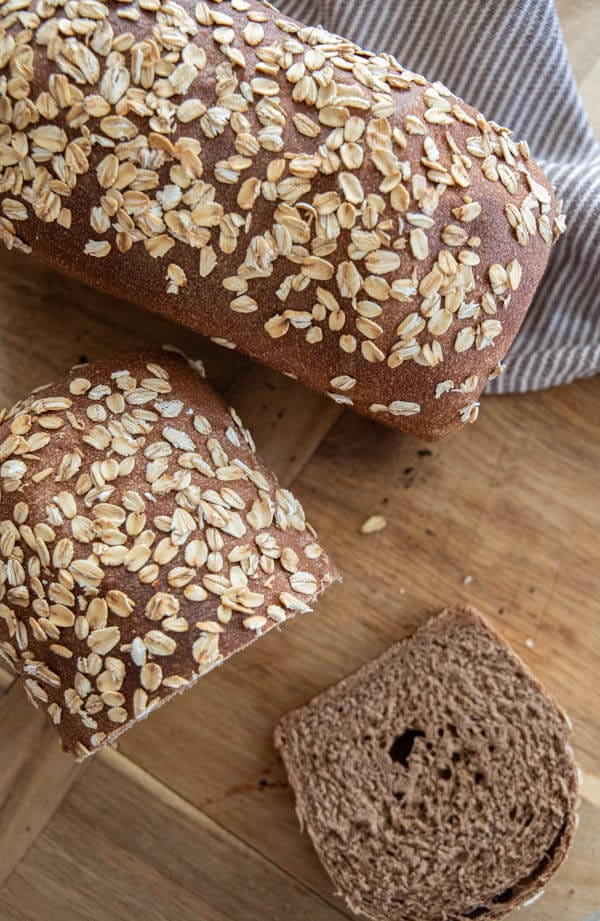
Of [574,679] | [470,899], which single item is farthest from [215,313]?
[470,899]

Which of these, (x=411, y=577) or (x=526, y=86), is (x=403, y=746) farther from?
(x=526, y=86)

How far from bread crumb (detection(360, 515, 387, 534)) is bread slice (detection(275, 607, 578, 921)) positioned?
170mm

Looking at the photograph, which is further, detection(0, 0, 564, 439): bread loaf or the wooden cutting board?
the wooden cutting board

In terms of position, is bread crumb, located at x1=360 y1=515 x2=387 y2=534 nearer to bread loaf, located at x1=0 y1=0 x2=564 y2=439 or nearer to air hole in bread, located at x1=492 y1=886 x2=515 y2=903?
bread loaf, located at x1=0 y1=0 x2=564 y2=439

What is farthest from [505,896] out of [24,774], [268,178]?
[268,178]

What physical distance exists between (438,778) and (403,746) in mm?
75

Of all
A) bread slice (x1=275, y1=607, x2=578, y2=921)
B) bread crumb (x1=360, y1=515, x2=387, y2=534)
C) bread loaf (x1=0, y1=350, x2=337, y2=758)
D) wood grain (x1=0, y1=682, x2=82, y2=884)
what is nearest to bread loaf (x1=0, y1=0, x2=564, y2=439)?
bread loaf (x1=0, y1=350, x2=337, y2=758)

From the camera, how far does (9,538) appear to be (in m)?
1.17

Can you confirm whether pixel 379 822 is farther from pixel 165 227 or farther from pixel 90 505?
pixel 165 227

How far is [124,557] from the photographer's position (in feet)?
3.79

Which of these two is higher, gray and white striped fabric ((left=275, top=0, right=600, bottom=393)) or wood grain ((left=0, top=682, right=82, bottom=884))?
gray and white striped fabric ((left=275, top=0, right=600, bottom=393))

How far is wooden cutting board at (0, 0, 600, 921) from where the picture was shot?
55.3 inches

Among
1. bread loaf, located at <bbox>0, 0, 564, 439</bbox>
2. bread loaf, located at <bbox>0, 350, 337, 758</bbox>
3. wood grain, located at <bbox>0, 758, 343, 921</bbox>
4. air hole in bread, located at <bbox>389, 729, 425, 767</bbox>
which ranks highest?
bread loaf, located at <bbox>0, 0, 564, 439</bbox>

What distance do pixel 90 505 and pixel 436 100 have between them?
704 mm
